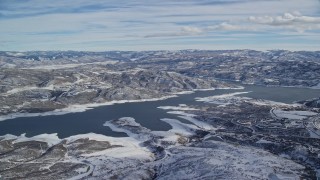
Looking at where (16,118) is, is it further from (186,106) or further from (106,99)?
(186,106)

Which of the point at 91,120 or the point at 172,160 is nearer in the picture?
the point at 172,160

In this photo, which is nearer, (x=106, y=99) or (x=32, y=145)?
(x=32, y=145)

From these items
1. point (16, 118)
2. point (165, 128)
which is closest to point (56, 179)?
point (165, 128)

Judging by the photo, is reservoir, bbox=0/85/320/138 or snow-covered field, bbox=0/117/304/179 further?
reservoir, bbox=0/85/320/138

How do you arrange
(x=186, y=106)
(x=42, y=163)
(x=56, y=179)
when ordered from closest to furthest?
(x=56, y=179) → (x=42, y=163) → (x=186, y=106)

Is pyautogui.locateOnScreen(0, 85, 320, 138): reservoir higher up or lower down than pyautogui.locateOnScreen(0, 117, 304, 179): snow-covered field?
lower down

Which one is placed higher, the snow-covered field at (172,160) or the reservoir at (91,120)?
the snow-covered field at (172,160)

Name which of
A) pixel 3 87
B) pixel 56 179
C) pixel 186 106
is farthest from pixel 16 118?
pixel 56 179

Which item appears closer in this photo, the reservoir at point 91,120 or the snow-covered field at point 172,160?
the snow-covered field at point 172,160

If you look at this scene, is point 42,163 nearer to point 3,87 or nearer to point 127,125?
point 127,125

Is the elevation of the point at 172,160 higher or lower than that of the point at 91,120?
higher

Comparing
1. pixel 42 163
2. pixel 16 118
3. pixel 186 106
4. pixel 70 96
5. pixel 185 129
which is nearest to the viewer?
pixel 42 163
